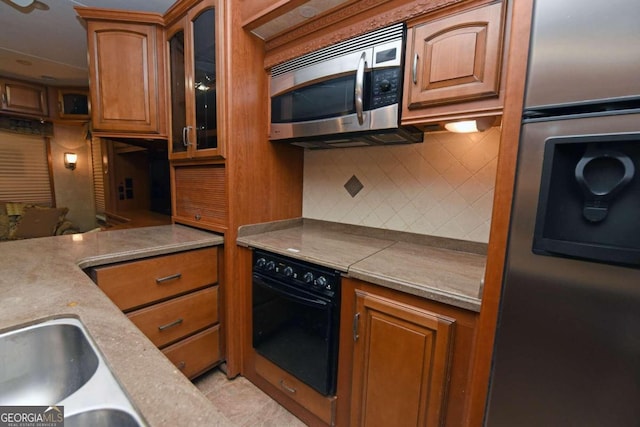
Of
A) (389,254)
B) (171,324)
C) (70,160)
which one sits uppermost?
(70,160)

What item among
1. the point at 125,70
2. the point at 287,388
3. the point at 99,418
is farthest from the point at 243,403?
the point at 125,70

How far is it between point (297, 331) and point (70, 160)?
190 inches

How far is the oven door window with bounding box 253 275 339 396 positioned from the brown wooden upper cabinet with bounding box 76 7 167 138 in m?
1.38

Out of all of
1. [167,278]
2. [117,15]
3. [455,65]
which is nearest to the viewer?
[455,65]

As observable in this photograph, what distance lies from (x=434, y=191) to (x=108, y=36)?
2245 millimetres

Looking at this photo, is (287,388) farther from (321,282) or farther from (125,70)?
(125,70)

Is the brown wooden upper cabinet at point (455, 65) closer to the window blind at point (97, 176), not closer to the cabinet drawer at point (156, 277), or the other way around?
the cabinet drawer at point (156, 277)

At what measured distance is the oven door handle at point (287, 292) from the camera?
119cm

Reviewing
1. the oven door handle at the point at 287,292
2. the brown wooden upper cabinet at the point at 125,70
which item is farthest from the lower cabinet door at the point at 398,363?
the brown wooden upper cabinet at the point at 125,70

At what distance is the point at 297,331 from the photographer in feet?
4.30

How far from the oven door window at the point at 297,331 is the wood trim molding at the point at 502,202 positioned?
1.83 ft

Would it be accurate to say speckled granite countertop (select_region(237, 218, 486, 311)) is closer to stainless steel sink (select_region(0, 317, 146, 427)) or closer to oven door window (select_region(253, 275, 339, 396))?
oven door window (select_region(253, 275, 339, 396))

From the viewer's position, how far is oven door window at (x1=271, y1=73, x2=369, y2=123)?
1269 mm

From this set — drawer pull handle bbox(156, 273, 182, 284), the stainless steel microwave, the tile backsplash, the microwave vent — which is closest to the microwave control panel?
the stainless steel microwave
